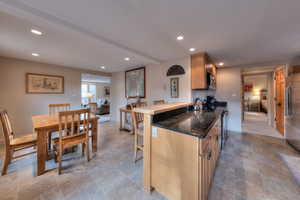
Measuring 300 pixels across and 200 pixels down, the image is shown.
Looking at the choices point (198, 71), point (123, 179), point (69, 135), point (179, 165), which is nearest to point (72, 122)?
point (69, 135)

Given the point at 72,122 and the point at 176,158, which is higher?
the point at 72,122

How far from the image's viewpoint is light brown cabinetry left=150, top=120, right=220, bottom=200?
45.6 inches

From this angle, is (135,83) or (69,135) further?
(135,83)

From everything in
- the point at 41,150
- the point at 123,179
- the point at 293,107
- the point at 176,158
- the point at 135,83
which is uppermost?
the point at 135,83

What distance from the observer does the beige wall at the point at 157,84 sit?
347 cm

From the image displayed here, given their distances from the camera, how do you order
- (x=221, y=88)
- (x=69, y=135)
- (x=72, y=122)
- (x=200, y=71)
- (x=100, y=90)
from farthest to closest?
(x=100, y=90) → (x=221, y=88) → (x=200, y=71) → (x=69, y=135) → (x=72, y=122)

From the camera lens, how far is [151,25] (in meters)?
1.87

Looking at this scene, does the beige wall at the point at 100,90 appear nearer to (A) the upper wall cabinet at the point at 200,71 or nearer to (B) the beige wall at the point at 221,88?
(B) the beige wall at the point at 221,88

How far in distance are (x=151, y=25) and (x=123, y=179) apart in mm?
2466

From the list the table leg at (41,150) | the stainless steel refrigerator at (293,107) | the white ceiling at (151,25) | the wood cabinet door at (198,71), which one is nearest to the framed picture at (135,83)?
the white ceiling at (151,25)

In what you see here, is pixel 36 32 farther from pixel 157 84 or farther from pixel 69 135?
pixel 157 84

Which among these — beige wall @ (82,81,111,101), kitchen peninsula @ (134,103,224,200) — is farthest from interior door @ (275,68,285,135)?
beige wall @ (82,81,111,101)

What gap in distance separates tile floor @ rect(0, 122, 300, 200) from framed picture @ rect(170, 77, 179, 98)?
1.97 metres

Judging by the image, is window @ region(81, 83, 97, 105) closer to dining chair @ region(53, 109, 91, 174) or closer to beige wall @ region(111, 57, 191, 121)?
beige wall @ region(111, 57, 191, 121)
